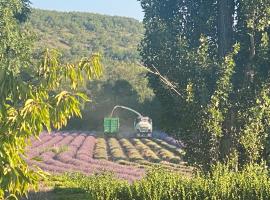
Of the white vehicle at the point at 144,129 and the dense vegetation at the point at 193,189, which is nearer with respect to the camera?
the dense vegetation at the point at 193,189

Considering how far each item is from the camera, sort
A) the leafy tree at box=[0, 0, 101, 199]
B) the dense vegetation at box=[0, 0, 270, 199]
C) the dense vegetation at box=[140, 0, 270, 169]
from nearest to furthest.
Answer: the leafy tree at box=[0, 0, 101, 199]
the dense vegetation at box=[0, 0, 270, 199]
the dense vegetation at box=[140, 0, 270, 169]

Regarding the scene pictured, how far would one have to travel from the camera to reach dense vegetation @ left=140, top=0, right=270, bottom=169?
16766mm

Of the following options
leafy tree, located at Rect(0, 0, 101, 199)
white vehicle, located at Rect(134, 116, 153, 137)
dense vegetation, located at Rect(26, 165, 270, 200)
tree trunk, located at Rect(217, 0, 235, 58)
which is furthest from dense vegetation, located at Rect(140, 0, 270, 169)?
white vehicle, located at Rect(134, 116, 153, 137)

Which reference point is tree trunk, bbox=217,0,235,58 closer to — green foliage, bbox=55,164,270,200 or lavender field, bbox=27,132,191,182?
green foliage, bbox=55,164,270,200

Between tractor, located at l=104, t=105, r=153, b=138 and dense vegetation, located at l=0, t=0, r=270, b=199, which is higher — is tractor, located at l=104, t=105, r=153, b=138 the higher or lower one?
the lower one

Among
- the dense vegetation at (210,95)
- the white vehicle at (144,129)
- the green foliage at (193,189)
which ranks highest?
the dense vegetation at (210,95)

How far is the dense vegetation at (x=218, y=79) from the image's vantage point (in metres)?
16.8

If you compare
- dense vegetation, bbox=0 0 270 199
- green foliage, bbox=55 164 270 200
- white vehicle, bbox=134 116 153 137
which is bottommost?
white vehicle, bbox=134 116 153 137

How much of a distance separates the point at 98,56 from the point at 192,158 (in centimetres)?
1227

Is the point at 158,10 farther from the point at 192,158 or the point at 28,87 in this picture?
the point at 28,87

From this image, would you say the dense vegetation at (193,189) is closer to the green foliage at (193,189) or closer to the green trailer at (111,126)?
the green foliage at (193,189)

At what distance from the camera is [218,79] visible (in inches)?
677

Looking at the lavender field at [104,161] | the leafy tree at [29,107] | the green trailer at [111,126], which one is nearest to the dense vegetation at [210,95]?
the lavender field at [104,161]

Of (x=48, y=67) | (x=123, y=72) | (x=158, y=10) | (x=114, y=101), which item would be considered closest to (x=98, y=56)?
(x=48, y=67)
